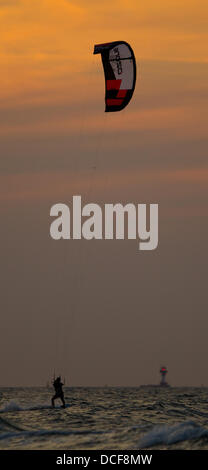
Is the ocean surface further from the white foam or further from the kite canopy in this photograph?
the kite canopy

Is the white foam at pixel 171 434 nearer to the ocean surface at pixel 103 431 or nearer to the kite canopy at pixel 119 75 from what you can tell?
the ocean surface at pixel 103 431

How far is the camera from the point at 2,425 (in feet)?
105

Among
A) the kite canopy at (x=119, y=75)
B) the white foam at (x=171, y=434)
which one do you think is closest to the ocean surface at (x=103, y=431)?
the white foam at (x=171, y=434)

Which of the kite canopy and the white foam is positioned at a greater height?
the kite canopy

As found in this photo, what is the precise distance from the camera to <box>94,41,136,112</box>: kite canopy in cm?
3191

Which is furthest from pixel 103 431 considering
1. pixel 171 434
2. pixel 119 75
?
pixel 119 75

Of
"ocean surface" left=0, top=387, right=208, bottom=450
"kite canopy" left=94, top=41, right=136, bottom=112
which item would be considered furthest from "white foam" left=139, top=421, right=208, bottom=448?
"kite canopy" left=94, top=41, right=136, bottom=112

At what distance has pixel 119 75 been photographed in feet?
105

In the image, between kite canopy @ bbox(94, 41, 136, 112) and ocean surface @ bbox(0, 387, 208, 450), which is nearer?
ocean surface @ bbox(0, 387, 208, 450)

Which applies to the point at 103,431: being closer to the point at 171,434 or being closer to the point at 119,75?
the point at 171,434

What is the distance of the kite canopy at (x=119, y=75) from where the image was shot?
1256 inches

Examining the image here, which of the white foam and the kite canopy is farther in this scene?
the kite canopy
